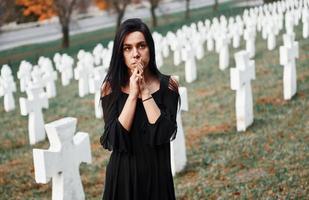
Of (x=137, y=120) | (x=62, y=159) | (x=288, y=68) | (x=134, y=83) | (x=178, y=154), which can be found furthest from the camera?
(x=288, y=68)

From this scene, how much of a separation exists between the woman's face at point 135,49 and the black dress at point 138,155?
206 millimetres

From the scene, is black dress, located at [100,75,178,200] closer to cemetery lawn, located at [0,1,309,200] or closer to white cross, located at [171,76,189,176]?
cemetery lawn, located at [0,1,309,200]

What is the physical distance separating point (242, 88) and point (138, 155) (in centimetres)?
523

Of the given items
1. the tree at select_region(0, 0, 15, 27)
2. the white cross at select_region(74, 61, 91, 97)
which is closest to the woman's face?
the white cross at select_region(74, 61, 91, 97)

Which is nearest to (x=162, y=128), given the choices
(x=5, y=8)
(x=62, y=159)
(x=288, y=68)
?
(x=62, y=159)

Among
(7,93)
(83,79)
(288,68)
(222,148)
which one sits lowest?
(222,148)

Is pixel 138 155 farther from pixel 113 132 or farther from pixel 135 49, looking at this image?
pixel 135 49

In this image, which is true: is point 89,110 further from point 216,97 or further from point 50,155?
point 50,155

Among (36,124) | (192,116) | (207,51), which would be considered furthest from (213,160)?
(207,51)

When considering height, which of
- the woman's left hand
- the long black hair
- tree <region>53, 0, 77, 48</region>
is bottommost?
the woman's left hand

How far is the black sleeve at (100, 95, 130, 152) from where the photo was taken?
3420 mm

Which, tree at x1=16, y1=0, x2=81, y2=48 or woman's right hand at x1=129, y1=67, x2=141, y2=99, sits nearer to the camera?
woman's right hand at x1=129, y1=67, x2=141, y2=99

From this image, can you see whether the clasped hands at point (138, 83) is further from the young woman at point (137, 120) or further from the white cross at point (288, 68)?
the white cross at point (288, 68)

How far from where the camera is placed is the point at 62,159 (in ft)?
15.0
